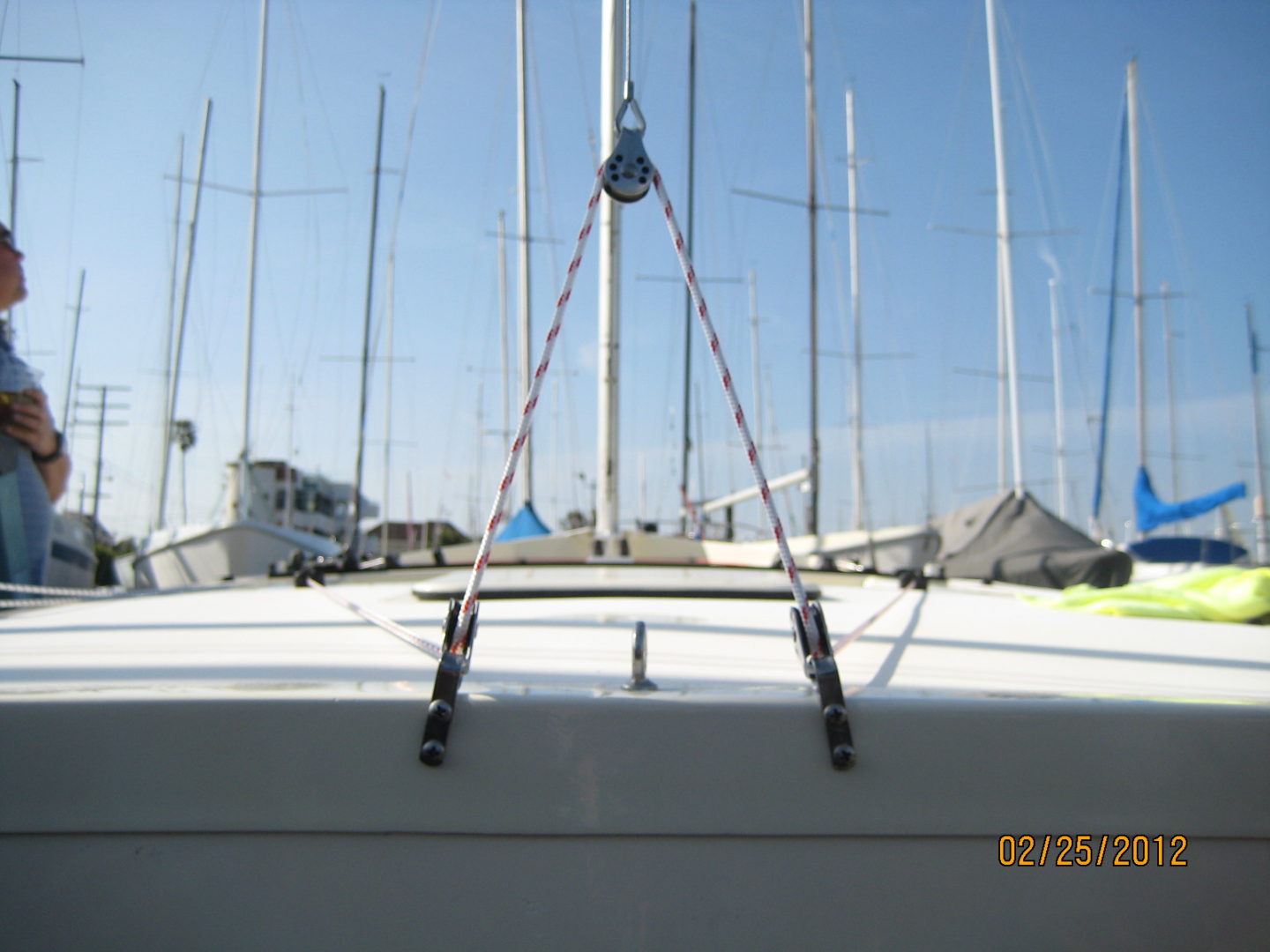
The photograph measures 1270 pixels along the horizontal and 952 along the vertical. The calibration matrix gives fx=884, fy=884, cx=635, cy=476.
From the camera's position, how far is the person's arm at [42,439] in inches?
162

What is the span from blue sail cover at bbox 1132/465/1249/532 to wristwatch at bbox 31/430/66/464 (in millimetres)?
14341

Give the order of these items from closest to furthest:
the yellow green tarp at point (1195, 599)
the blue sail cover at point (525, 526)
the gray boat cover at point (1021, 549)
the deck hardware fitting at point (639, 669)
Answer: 1. the deck hardware fitting at point (639, 669)
2. the yellow green tarp at point (1195, 599)
3. the gray boat cover at point (1021, 549)
4. the blue sail cover at point (525, 526)

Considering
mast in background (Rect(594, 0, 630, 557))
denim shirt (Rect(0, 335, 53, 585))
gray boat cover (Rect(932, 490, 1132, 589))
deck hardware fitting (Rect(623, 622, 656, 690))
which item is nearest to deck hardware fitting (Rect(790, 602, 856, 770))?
deck hardware fitting (Rect(623, 622, 656, 690))

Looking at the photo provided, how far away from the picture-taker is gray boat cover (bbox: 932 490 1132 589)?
190 inches

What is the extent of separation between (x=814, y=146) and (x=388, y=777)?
11914 mm

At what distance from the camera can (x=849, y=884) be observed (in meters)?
1.13

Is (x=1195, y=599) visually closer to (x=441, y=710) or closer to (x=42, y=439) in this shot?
(x=441, y=710)

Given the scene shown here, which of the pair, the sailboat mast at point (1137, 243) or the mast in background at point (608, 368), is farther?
the sailboat mast at point (1137, 243)

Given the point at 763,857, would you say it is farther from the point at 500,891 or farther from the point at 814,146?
the point at 814,146

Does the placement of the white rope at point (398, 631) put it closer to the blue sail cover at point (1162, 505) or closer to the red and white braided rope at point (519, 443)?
the red and white braided rope at point (519, 443)

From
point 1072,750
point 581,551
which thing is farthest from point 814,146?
point 1072,750

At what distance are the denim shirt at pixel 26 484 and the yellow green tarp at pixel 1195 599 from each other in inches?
174

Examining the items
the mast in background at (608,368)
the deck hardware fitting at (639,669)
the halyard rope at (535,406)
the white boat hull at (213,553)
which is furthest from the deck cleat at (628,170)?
the white boat hull at (213,553)

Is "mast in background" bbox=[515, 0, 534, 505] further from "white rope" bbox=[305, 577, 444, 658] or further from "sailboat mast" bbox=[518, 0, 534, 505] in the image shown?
"white rope" bbox=[305, 577, 444, 658]
